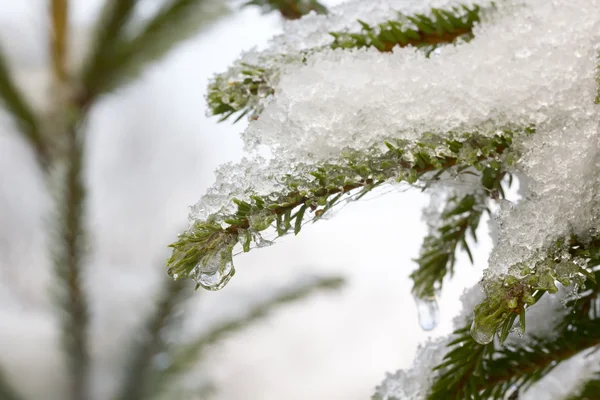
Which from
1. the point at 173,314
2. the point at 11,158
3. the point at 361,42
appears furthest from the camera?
the point at 11,158

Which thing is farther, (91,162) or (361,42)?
(91,162)

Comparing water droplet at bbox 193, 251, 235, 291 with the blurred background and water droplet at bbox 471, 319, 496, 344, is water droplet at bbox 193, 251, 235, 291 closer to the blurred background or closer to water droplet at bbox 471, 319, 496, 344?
water droplet at bbox 471, 319, 496, 344

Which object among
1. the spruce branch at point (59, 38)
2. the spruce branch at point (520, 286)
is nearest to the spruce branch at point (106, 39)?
the spruce branch at point (59, 38)

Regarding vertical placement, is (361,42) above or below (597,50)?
above

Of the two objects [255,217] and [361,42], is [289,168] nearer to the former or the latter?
[255,217]

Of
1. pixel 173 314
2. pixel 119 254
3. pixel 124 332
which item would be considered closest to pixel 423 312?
pixel 173 314

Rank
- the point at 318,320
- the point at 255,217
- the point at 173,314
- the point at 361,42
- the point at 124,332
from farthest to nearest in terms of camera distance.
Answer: the point at 318,320
the point at 124,332
the point at 173,314
the point at 361,42
the point at 255,217

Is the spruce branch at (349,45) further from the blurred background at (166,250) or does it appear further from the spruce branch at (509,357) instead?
the blurred background at (166,250)

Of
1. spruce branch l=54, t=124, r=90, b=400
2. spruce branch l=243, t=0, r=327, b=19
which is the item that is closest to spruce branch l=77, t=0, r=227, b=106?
spruce branch l=54, t=124, r=90, b=400
